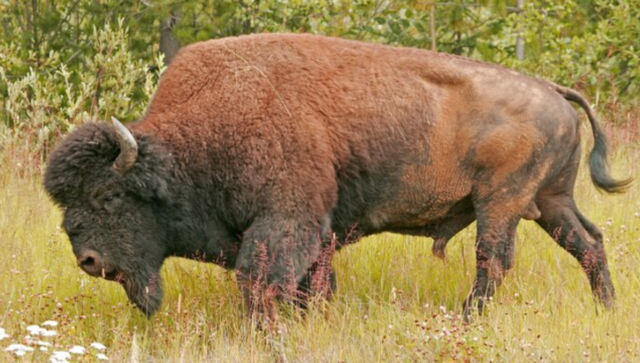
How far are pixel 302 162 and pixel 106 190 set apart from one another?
1.14 meters

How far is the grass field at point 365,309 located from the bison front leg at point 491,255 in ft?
0.43

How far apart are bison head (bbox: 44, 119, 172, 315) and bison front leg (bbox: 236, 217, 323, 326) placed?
0.61 m

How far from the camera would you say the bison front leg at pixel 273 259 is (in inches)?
219

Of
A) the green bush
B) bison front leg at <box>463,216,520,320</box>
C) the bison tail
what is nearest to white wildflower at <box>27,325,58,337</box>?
bison front leg at <box>463,216,520,320</box>

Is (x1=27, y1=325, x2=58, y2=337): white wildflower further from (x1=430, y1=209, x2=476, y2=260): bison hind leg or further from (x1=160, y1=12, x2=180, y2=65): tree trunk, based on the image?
(x1=160, y1=12, x2=180, y2=65): tree trunk

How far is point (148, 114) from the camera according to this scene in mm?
6078

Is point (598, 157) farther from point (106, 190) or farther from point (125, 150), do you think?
point (106, 190)

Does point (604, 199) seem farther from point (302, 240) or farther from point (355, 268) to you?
point (302, 240)

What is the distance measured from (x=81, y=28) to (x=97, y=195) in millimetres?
7033

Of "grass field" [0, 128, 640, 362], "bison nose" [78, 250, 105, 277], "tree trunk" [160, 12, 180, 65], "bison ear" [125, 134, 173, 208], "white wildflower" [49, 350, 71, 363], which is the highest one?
"bison ear" [125, 134, 173, 208]

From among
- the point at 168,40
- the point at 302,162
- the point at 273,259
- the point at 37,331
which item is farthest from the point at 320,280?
→ the point at 168,40

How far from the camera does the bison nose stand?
575 cm

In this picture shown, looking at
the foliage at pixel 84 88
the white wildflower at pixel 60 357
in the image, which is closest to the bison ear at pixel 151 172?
the white wildflower at pixel 60 357

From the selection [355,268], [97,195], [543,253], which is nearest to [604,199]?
[543,253]
